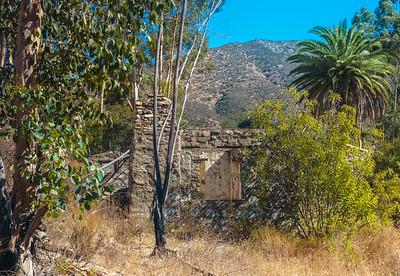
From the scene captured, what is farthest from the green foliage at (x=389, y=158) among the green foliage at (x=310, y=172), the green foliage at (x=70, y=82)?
the green foliage at (x=70, y=82)

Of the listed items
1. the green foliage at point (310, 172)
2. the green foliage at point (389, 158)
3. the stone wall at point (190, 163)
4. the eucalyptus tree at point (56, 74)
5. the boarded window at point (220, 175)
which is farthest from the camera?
the green foliage at point (389, 158)

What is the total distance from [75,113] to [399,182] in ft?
24.2

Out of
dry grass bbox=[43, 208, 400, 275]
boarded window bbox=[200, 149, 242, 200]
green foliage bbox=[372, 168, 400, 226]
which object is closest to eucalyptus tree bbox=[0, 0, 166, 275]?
dry grass bbox=[43, 208, 400, 275]

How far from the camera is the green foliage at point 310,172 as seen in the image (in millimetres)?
8828

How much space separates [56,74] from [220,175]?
26.2 feet

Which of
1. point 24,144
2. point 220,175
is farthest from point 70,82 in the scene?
point 220,175

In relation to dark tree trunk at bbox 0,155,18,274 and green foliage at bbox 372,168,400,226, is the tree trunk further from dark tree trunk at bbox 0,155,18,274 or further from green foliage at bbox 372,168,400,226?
green foliage at bbox 372,168,400,226

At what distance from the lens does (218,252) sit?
8.28 metres

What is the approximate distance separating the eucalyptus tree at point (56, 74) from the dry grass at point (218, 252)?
106 centimetres

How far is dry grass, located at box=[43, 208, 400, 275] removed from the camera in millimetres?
6441

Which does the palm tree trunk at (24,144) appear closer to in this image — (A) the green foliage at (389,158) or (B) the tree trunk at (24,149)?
(B) the tree trunk at (24,149)

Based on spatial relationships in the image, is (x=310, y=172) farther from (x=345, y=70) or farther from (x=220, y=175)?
(x=345, y=70)

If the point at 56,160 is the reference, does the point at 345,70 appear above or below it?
above

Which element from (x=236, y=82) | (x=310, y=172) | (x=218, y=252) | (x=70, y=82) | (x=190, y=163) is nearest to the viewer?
(x=70, y=82)
